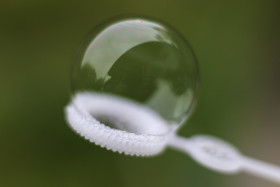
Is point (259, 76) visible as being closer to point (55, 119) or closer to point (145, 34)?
point (55, 119)

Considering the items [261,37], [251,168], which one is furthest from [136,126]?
[261,37]

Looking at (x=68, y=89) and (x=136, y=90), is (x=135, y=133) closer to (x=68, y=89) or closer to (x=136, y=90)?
(x=136, y=90)

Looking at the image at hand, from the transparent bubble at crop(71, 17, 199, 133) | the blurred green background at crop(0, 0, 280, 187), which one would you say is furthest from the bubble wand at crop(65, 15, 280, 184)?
the blurred green background at crop(0, 0, 280, 187)

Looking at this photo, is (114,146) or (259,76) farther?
(259,76)

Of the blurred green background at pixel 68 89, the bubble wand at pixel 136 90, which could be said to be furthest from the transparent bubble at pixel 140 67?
the blurred green background at pixel 68 89

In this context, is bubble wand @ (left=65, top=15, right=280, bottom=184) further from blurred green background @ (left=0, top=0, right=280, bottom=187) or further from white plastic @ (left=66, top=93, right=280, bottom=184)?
blurred green background @ (left=0, top=0, right=280, bottom=187)

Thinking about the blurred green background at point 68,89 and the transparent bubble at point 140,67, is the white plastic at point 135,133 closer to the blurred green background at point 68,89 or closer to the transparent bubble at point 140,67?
the transparent bubble at point 140,67
